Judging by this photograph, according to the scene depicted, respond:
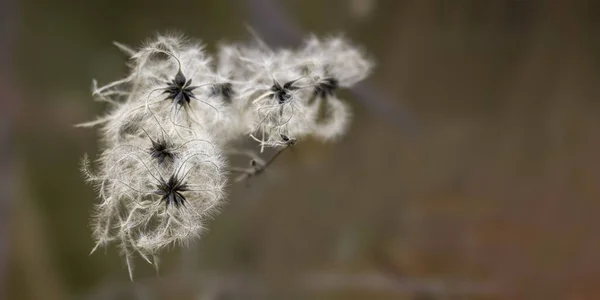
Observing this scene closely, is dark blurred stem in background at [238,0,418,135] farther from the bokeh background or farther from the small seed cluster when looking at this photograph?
the small seed cluster

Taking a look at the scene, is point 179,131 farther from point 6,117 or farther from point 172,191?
point 6,117

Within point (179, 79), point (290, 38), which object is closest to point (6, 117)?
point (290, 38)

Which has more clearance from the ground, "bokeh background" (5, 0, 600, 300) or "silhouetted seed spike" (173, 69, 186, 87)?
"bokeh background" (5, 0, 600, 300)

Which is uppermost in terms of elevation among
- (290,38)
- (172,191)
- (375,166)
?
(290,38)

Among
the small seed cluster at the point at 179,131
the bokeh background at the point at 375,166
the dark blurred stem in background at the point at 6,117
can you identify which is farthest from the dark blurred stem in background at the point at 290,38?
the dark blurred stem in background at the point at 6,117

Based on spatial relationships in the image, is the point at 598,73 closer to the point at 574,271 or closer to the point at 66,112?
the point at 574,271

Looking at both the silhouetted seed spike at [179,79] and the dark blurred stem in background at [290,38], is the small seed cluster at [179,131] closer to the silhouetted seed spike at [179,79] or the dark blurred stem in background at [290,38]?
the silhouetted seed spike at [179,79]

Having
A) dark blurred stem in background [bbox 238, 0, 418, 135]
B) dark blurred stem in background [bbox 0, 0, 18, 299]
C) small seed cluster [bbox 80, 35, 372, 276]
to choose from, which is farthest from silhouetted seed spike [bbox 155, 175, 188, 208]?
dark blurred stem in background [bbox 0, 0, 18, 299]
